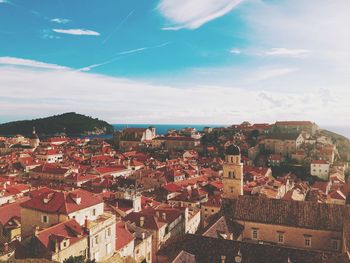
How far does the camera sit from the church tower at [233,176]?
4572 centimetres

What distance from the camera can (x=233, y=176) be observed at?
4603 centimetres

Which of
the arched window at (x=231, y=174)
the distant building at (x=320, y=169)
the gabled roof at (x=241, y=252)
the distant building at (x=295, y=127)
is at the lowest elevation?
the distant building at (x=320, y=169)

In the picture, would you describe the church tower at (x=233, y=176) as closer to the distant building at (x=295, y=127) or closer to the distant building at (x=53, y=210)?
the distant building at (x=53, y=210)

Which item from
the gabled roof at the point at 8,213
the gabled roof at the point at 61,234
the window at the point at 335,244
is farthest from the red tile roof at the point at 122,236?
the window at the point at 335,244

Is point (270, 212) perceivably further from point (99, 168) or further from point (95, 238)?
point (99, 168)

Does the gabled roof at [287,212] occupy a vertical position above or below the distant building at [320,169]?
above

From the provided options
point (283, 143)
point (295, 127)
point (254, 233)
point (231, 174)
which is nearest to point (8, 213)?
point (231, 174)

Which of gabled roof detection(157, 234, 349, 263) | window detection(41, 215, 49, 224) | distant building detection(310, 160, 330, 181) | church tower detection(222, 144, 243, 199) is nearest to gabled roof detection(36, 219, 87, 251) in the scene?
window detection(41, 215, 49, 224)

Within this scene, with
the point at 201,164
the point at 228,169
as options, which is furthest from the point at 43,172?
the point at 228,169

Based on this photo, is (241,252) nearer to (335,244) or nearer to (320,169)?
(335,244)

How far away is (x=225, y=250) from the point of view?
2628cm

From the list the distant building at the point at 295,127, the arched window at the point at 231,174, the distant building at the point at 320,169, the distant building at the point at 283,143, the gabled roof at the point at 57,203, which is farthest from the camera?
the distant building at the point at 295,127

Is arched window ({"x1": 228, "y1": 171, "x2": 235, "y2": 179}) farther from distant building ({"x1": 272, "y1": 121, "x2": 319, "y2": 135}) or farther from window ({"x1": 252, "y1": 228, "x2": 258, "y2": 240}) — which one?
distant building ({"x1": 272, "y1": 121, "x2": 319, "y2": 135})

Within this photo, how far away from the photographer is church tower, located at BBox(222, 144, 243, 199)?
150ft
